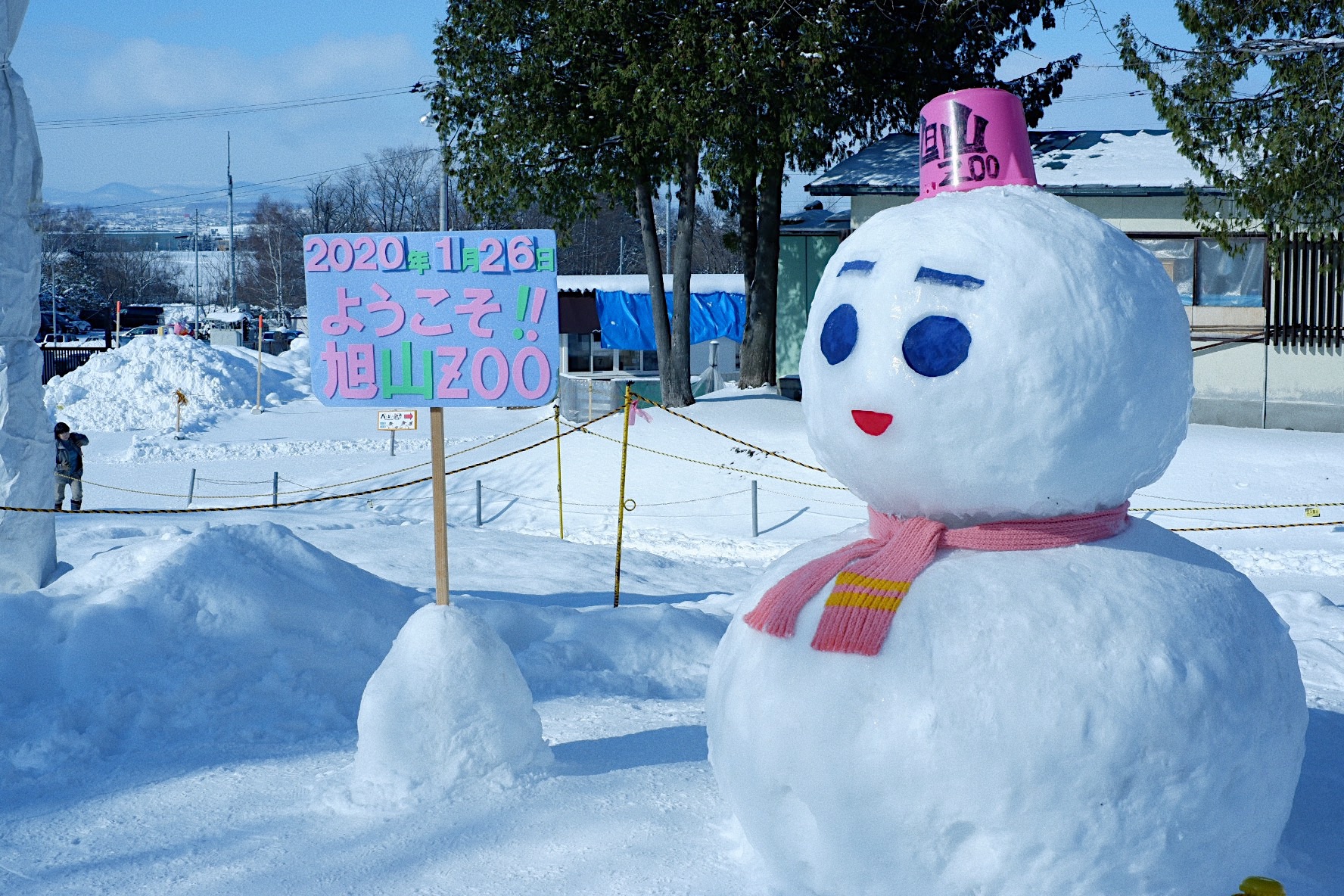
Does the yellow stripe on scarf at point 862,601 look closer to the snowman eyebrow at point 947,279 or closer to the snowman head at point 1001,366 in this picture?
the snowman head at point 1001,366

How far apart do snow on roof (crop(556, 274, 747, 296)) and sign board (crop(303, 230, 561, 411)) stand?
21068 millimetres

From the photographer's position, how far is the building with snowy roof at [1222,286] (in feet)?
54.6

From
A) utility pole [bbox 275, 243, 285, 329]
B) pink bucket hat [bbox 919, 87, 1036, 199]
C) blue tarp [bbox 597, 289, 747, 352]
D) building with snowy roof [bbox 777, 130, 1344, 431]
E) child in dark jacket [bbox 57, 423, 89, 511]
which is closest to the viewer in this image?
pink bucket hat [bbox 919, 87, 1036, 199]

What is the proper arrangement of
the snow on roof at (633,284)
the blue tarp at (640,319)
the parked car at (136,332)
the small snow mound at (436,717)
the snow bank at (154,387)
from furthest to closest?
1. the parked car at (136,332)
2. the snow on roof at (633,284)
3. the blue tarp at (640,319)
4. the snow bank at (154,387)
5. the small snow mound at (436,717)

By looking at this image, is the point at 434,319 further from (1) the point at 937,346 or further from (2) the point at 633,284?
(2) the point at 633,284

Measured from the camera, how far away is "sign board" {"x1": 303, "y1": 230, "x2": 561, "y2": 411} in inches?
205

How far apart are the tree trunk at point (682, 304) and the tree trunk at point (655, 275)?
0.20 feet

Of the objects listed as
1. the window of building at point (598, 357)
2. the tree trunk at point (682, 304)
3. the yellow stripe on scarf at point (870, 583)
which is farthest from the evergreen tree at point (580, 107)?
the yellow stripe on scarf at point (870, 583)

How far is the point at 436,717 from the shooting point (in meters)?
4.74

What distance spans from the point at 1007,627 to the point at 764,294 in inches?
644

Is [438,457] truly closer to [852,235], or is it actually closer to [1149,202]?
[852,235]

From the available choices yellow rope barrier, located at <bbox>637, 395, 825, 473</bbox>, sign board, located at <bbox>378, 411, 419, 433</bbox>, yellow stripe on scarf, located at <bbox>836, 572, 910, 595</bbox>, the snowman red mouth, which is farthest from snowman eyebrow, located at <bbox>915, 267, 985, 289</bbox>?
yellow rope barrier, located at <bbox>637, 395, 825, 473</bbox>

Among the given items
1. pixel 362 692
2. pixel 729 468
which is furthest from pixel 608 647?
pixel 729 468

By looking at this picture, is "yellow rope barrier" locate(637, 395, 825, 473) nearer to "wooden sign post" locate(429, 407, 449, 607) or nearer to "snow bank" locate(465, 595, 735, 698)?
"snow bank" locate(465, 595, 735, 698)
